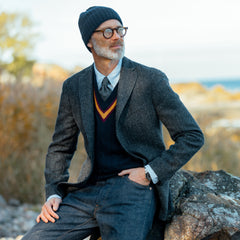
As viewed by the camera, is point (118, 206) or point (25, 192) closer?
point (118, 206)

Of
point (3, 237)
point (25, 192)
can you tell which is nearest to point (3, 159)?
point (25, 192)

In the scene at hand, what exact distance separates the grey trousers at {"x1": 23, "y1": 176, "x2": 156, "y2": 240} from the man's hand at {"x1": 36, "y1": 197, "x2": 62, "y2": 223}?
0.09ft

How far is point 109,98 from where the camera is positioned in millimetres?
2598

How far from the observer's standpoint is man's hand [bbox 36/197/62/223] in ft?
8.31

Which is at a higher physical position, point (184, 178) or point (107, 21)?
point (107, 21)

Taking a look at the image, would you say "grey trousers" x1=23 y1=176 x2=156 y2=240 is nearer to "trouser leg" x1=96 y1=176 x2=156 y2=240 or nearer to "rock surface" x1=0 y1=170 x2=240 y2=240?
"trouser leg" x1=96 y1=176 x2=156 y2=240

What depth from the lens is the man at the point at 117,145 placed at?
7.92 ft

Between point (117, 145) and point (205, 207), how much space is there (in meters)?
0.69

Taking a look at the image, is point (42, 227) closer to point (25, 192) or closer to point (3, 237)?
point (3, 237)

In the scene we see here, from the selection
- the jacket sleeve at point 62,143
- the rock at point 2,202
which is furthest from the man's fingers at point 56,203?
the rock at point 2,202

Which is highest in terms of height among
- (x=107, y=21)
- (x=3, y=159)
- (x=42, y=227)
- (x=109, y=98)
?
(x=107, y=21)

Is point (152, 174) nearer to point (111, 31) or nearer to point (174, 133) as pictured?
point (174, 133)

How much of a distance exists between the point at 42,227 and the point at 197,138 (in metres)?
1.11

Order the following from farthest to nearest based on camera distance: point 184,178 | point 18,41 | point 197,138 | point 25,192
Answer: point 18,41 → point 25,192 → point 184,178 → point 197,138
